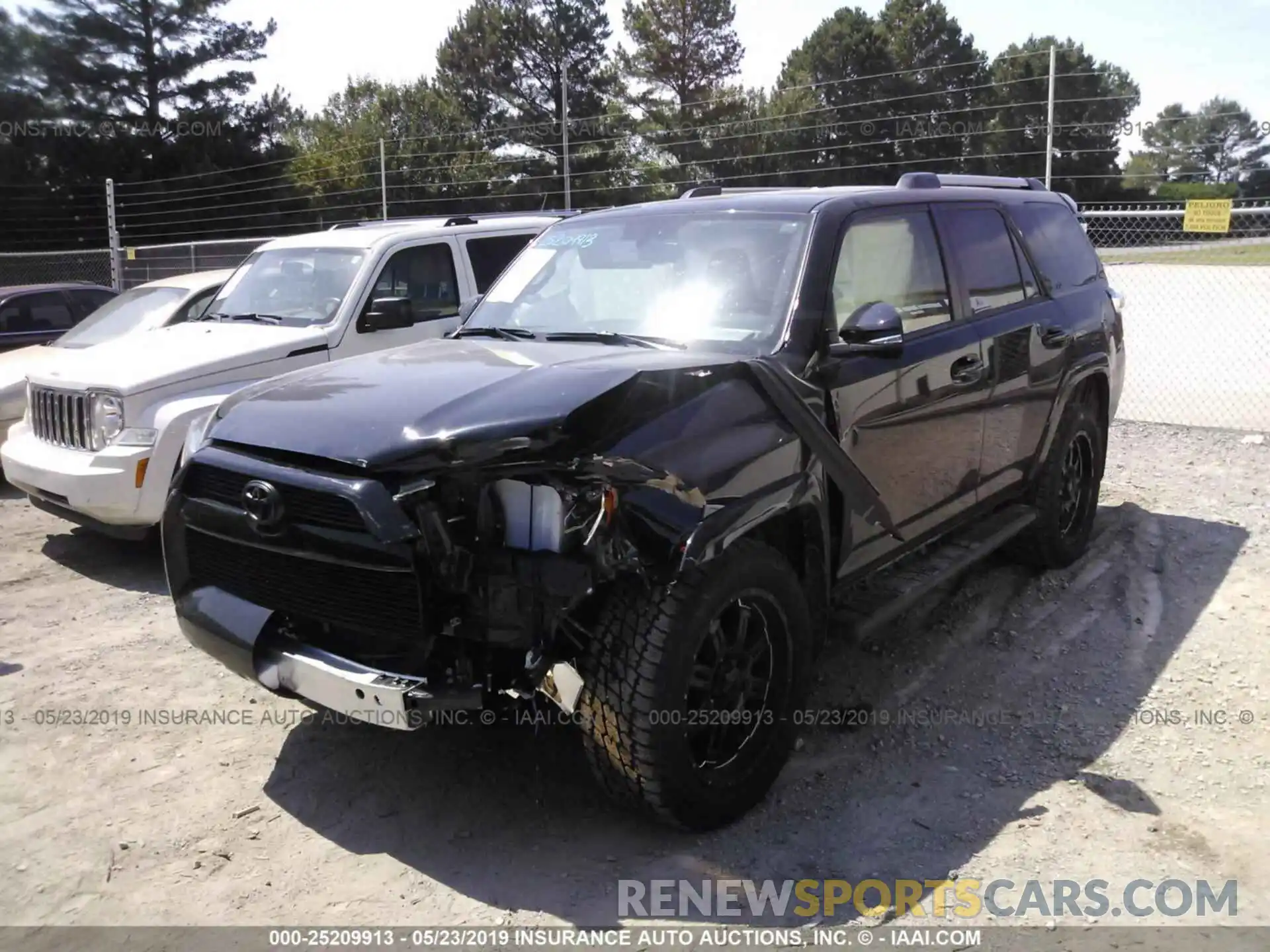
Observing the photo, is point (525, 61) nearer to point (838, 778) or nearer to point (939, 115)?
point (939, 115)

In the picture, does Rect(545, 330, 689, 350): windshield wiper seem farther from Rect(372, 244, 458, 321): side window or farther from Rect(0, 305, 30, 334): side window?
Rect(0, 305, 30, 334): side window

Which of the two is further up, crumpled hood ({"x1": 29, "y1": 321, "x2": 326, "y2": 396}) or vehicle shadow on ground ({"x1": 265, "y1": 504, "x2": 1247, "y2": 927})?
crumpled hood ({"x1": 29, "y1": 321, "x2": 326, "y2": 396})

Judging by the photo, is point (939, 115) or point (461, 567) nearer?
point (461, 567)

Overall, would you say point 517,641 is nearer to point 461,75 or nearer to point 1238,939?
point 1238,939

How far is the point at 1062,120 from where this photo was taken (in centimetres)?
1415

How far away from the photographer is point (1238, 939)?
10.1 feet

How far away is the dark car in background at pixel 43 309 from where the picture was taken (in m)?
10.8

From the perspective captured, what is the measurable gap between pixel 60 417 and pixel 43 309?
209 inches

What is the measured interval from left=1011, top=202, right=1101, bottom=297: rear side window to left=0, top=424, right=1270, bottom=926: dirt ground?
1.73m

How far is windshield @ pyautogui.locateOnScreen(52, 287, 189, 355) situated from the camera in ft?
29.1

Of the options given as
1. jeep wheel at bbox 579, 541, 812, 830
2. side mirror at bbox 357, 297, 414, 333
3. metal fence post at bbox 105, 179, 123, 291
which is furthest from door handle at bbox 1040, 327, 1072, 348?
metal fence post at bbox 105, 179, 123, 291

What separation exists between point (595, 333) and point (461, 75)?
121 ft

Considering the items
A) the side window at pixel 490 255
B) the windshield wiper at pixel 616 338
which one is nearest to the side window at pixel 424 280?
the side window at pixel 490 255

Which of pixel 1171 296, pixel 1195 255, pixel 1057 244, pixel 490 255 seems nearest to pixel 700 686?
pixel 1057 244
